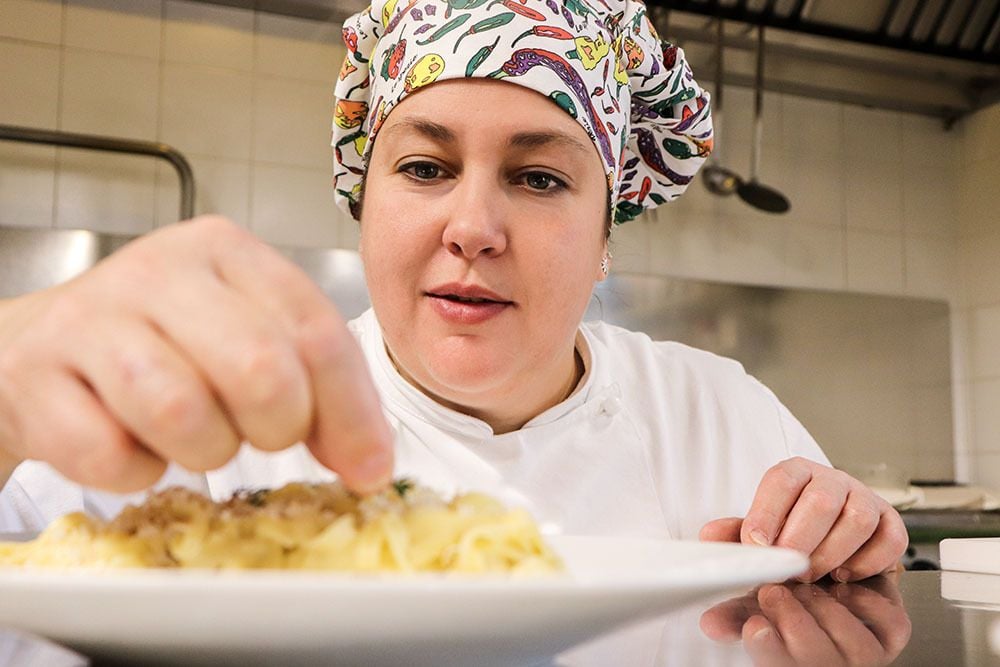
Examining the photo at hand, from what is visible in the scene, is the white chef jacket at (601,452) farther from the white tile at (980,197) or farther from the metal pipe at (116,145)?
the white tile at (980,197)

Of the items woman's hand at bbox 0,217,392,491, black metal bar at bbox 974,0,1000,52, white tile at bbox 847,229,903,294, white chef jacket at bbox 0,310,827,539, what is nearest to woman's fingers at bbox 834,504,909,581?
white chef jacket at bbox 0,310,827,539

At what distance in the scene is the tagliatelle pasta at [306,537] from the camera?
399 mm

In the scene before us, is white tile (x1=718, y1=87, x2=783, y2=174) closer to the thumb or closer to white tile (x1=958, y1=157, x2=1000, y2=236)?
white tile (x1=958, y1=157, x2=1000, y2=236)

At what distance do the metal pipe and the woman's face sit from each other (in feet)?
4.43

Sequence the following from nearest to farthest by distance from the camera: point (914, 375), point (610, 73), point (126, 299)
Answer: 1. point (126, 299)
2. point (610, 73)
3. point (914, 375)

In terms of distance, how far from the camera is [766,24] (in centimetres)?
259

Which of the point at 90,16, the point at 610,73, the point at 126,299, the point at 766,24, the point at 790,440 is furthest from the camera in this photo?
the point at 766,24

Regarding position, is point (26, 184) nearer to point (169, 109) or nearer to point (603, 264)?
point (169, 109)

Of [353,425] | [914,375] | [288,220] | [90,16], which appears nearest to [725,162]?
[914,375]

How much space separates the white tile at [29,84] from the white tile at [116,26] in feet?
0.25

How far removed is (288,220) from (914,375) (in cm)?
193

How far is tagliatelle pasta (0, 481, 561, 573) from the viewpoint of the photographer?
40 centimetres

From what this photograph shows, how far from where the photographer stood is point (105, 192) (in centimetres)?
239

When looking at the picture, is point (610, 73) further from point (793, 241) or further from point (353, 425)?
point (793, 241)
